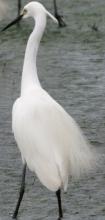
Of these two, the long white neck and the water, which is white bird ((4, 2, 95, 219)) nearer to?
the long white neck

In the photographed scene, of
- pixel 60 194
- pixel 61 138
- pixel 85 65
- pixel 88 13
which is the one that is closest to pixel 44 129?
pixel 61 138

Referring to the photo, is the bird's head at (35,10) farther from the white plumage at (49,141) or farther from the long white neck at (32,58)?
the white plumage at (49,141)

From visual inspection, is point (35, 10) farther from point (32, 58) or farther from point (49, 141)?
point (49, 141)

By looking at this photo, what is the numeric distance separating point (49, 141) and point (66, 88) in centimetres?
413

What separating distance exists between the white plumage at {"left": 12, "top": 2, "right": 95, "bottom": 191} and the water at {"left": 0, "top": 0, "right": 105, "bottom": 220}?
44cm

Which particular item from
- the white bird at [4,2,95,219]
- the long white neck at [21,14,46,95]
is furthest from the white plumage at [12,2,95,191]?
the long white neck at [21,14,46,95]

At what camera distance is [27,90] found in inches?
265

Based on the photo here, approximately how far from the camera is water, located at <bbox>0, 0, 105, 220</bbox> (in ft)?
22.2

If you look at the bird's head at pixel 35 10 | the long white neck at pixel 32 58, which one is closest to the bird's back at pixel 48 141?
the long white neck at pixel 32 58

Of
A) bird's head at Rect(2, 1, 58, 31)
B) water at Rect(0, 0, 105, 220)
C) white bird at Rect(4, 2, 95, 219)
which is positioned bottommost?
water at Rect(0, 0, 105, 220)

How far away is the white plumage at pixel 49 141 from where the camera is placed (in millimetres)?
6172

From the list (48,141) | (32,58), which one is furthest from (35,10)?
(48,141)

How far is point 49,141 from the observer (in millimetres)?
6297

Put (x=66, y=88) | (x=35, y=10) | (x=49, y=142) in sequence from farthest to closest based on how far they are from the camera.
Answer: (x=66, y=88)
(x=35, y=10)
(x=49, y=142)
